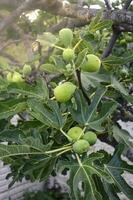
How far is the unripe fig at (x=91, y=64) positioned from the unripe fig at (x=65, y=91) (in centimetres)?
6

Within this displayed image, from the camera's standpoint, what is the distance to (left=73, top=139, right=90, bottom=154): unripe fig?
1008mm

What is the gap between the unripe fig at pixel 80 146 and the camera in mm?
1008

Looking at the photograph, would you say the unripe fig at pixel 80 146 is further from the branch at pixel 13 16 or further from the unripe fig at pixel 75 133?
the branch at pixel 13 16

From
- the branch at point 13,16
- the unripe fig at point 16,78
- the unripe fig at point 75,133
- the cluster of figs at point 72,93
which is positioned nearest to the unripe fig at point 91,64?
the cluster of figs at point 72,93

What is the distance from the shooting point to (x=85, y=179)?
104 centimetres

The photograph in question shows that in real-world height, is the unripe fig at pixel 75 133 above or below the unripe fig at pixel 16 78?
below

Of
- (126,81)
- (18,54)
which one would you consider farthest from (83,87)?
(18,54)

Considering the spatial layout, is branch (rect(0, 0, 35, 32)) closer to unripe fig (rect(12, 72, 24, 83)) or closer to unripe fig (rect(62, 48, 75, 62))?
unripe fig (rect(12, 72, 24, 83))

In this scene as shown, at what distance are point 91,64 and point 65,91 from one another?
0.11 metres

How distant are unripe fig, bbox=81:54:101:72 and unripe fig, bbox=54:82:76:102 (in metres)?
0.06

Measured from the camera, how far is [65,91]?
1.05m

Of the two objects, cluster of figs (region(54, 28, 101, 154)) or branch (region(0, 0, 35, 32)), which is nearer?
cluster of figs (region(54, 28, 101, 154))

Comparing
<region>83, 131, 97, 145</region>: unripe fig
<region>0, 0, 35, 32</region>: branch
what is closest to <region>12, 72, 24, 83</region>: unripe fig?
<region>0, 0, 35, 32</region>: branch

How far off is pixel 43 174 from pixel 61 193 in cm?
514
